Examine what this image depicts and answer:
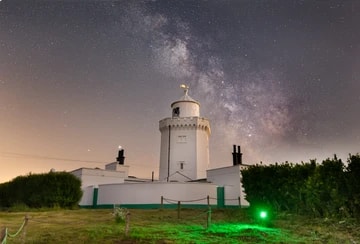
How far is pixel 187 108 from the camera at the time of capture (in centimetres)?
4834

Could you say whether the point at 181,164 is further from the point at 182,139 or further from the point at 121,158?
the point at 121,158

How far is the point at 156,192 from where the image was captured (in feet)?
107

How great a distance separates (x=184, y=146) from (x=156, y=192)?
13674 millimetres

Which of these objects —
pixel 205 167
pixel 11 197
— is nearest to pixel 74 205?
pixel 11 197

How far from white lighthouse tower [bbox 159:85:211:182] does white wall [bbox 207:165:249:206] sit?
711cm

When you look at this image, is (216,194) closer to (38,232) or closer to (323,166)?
(323,166)

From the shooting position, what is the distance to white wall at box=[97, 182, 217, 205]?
1283 inches

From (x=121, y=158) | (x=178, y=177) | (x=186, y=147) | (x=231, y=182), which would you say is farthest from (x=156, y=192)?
(x=121, y=158)

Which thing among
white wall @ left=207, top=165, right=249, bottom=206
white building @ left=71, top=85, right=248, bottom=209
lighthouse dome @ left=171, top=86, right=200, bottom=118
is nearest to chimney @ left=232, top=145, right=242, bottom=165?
white building @ left=71, top=85, right=248, bottom=209

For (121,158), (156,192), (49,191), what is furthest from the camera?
(121,158)

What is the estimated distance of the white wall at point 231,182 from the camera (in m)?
33.9

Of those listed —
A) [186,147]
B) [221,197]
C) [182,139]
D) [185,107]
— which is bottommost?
[221,197]

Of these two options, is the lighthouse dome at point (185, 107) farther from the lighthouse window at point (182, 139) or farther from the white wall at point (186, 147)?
the lighthouse window at point (182, 139)

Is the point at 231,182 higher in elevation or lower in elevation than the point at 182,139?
lower
